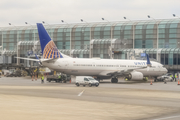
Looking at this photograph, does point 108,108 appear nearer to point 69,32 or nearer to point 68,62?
point 68,62

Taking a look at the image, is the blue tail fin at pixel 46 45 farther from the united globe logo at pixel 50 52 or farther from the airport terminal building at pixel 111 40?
the airport terminal building at pixel 111 40

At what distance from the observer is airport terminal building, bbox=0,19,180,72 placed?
9100cm

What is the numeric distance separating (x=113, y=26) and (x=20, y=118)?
84.0 meters

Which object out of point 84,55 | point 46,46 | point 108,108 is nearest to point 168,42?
point 84,55

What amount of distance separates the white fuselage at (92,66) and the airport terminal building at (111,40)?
2250cm

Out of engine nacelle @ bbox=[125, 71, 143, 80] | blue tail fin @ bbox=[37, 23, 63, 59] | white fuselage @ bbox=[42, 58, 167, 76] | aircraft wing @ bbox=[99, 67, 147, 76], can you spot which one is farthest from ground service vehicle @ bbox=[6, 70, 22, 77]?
engine nacelle @ bbox=[125, 71, 143, 80]

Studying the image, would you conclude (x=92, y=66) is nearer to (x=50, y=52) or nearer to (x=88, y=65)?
(x=88, y=65)

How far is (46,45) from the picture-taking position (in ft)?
178

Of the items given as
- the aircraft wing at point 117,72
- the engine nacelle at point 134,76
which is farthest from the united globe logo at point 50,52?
the engine nacelle at point 134,76

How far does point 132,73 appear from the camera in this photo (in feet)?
197

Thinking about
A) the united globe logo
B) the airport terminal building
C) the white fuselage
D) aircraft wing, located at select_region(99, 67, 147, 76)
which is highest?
the airport terminal building

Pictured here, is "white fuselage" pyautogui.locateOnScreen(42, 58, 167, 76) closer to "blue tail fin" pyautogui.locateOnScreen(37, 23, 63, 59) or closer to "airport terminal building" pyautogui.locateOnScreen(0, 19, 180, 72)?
"blue tail fin" pyautogui.locateOnScreen(37, 23, 63, 59)

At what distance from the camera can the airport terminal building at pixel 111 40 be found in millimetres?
91000

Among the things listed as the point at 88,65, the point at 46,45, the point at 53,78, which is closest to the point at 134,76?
the point at 88,65
